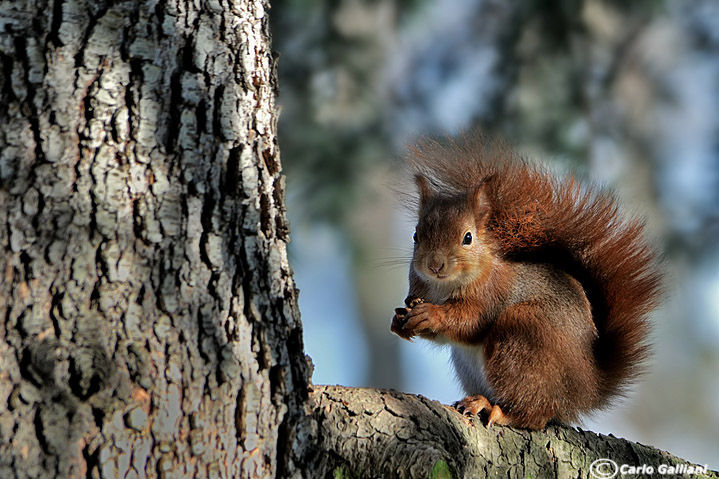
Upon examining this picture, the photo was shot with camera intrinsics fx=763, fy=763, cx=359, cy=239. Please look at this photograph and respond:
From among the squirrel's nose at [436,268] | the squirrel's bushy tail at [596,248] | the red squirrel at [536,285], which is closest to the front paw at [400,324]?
the red squirrel at [536,285]

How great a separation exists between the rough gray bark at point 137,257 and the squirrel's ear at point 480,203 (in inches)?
33.8

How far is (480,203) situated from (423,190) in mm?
192

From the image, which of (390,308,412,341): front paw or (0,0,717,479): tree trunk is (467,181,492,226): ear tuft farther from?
(0,0,717,479): tree trunk

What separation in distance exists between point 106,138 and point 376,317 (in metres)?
4.45

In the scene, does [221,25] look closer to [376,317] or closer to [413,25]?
[413,25]

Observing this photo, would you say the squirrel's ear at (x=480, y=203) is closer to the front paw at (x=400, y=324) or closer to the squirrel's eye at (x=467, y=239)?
the squirrel's eye at (x=467, y=239)

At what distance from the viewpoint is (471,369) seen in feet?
6.56

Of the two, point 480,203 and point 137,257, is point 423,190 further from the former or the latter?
point 137,257

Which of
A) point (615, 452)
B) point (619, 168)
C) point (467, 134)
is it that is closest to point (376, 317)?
point (619, 168)

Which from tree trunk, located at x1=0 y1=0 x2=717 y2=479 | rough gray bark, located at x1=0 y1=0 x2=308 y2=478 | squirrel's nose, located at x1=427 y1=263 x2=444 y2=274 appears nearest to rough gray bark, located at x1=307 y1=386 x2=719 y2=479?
tree trunk, located at x1=0 y1=0 x2=717 y2=479

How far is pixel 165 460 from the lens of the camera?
40.6 inches

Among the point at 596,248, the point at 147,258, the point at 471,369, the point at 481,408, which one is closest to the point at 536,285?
the point at 596,248

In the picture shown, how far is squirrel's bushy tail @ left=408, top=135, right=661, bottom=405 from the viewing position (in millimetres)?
1914

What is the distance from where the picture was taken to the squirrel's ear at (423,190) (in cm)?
212
